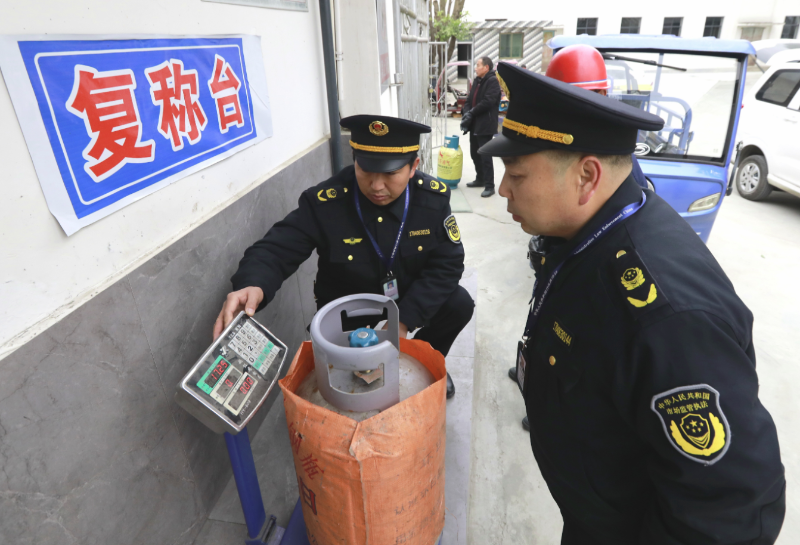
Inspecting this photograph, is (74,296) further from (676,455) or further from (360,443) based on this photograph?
(676,455)

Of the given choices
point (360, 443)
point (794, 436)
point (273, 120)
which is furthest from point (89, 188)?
point (794, 436)

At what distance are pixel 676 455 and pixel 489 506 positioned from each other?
1.46m

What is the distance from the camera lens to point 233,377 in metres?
1.28

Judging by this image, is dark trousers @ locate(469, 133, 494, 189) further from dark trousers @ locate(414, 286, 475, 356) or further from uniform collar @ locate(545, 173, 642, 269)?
uniform collar @ locate(545, 173, 642, 269)

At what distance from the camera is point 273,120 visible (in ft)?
7.64

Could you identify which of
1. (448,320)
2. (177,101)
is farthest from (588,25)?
(177,101)

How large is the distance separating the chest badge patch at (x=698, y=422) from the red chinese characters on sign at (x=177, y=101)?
1604mm

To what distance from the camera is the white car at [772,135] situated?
17.0 ft

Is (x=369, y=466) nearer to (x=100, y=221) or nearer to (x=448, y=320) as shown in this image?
(x=100, y=221)

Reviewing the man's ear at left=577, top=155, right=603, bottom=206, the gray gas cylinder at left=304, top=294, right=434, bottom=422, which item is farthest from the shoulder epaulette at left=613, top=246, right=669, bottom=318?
the gray gas cylinder at left=304, top=294, right=434, bottom=422

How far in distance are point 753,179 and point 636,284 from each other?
21.7ft

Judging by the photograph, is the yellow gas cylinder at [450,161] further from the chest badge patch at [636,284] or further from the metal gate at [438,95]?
the chest badge patch at [636,284]

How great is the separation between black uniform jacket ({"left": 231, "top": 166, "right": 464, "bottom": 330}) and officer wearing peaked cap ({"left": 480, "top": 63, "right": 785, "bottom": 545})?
96 cm

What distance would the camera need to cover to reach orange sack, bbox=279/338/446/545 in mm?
1247
